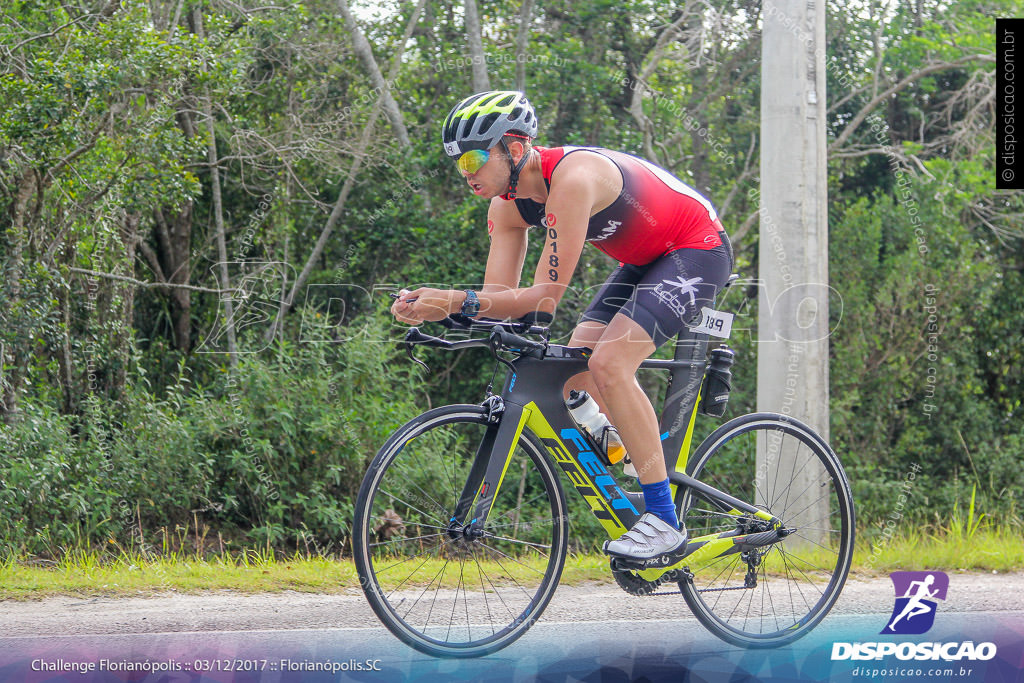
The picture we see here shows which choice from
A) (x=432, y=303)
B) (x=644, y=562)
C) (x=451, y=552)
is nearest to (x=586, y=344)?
(x=432, y=303)

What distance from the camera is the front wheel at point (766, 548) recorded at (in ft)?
12.5

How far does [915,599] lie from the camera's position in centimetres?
448

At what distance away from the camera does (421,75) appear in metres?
12.3

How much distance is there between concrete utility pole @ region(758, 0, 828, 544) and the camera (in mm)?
6480

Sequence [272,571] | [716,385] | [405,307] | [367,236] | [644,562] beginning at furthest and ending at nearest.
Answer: [367,236]
[272,571]
[716,385]
[644,562]
[405,307]

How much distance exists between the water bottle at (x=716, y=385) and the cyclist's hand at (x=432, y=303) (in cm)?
117

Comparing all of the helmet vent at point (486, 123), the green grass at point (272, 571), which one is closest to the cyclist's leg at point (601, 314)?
the helmet vent at point (486, 123)

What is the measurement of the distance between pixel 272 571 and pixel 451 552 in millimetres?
1726

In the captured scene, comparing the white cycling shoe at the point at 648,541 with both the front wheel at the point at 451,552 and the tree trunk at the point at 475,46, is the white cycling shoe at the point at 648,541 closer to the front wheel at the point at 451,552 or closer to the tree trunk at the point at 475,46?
the front wheel at the point at 451,552

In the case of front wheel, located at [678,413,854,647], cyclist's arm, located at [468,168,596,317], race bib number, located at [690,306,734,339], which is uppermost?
cyclist's arm, located at [468,168,596,317]

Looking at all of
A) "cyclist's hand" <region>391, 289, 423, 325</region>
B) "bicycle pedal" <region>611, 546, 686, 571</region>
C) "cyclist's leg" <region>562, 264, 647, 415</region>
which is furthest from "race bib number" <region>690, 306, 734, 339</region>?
"cyclist's hand" <region>391, 289, 423, 325</region>

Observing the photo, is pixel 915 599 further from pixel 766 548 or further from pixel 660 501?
pixel 660 501

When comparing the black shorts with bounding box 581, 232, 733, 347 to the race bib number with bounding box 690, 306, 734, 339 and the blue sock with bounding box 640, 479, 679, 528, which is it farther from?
the blue sock with bounding box 640, 479, 679, 528

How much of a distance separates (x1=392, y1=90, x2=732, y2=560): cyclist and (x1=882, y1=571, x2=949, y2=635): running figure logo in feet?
4.11
